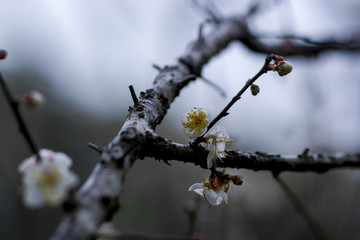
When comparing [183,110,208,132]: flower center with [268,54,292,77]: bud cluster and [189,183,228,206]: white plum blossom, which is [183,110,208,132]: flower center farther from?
[268,54,292,77]: bud cluster

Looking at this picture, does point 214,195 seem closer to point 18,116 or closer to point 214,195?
point 214,195

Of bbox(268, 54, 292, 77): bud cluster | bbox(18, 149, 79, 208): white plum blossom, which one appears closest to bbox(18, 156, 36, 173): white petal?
bbox(18, 149, 79, 208): white plum blossom

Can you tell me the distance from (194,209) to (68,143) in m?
8.76

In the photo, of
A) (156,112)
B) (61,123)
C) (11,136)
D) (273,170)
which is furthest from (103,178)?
(61,123)

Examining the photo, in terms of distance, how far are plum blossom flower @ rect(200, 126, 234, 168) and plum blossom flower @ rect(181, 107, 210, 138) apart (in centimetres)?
10

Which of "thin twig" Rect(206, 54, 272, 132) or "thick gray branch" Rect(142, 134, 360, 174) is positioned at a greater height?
"thin twig" Rect(206, 54, 272, 132)

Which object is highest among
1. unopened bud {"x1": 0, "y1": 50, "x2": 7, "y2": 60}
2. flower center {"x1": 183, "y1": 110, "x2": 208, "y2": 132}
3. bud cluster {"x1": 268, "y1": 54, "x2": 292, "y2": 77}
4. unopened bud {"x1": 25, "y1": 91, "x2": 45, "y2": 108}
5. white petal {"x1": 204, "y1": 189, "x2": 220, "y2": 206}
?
bud cluster {"x1": 268, "y1": 54, "x2": 292, "y2": 77}

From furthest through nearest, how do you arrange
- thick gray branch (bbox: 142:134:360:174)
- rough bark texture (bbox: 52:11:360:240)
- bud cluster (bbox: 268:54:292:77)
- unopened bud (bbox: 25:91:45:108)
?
bud cluster (bbox: 268:54:292:77) < thick gray branch (bbox: 142:134:360:174) < unopened bud (bbox: 25:91:45:108) < rough bark texture (bbox: 52:11:360:240)

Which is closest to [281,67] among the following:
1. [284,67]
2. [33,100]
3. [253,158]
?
[284,67]

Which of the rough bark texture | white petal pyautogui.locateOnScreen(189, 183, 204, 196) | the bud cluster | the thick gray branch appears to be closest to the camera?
the rough bark texture

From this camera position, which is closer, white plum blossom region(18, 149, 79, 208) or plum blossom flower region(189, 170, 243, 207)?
white plum blossom region(18, 149, 79, 208)

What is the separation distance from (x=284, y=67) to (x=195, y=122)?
0.41 metres

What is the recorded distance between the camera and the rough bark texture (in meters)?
0.55

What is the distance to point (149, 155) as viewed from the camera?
867 millimetres
